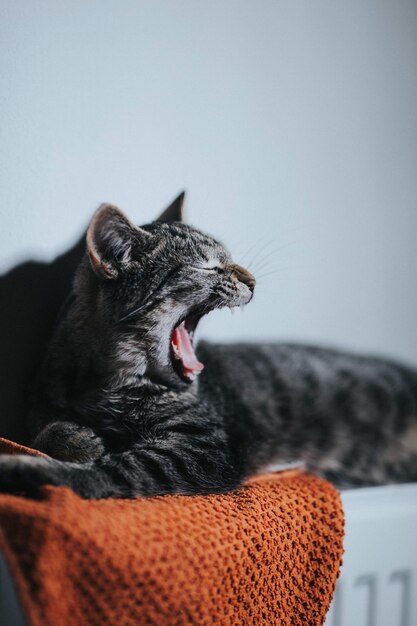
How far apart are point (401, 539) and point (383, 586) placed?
90mm

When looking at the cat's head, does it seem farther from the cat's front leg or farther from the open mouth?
the cat's front leg

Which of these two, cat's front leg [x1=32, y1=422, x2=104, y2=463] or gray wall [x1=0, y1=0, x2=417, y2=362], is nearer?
cat's front leg [x1=32, y1=422, x2=104, y2=463]

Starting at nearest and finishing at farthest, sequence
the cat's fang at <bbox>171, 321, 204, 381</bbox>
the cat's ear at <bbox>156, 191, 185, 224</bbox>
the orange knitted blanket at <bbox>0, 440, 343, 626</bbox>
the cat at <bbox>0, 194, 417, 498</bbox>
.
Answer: the orange knitted blanket at <bbox>0, 440, 343, 626</bbox>, the cat at <bbox>0, 194, 417, 498</bbox>, the cat's fang at <bbox>171, 321, 204, 381</bbox>, the cat's ear at <bbox>156, 191, 185, 224</bbox>

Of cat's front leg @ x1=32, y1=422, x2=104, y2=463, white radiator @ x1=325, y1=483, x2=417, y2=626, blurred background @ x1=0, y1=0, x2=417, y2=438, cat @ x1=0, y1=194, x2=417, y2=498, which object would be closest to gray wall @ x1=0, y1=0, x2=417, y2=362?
blurred background @ x1=0, y1=0, x2=417, y2=438

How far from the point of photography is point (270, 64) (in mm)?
1071

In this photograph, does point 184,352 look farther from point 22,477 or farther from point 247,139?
point 247,139

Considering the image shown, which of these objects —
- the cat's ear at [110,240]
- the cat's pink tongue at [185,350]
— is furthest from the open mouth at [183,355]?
the cat's ear at [110,240]

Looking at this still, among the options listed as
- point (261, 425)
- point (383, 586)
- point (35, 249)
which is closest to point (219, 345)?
point (261, 425)

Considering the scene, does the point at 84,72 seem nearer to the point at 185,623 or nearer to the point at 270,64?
the point at 270,64

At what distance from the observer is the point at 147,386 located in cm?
81

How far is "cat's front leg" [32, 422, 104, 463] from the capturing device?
71 centimetres

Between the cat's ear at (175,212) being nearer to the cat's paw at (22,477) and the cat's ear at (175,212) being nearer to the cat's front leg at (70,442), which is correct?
the cat's front leg at (70,442)

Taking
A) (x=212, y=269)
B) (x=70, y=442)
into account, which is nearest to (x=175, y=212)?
(x=212, y=269)

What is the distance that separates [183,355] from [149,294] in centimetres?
11
